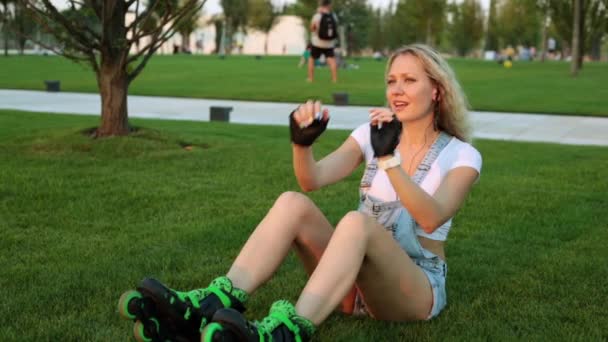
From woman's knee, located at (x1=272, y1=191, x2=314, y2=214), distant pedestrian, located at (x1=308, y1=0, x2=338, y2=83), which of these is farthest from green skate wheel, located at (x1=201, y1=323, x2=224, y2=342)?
distant pedestrian, located at (x1=308, y1=0, x2=338, y2=83)

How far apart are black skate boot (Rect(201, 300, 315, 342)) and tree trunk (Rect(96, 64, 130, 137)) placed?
637 cm

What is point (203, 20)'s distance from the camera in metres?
88.6

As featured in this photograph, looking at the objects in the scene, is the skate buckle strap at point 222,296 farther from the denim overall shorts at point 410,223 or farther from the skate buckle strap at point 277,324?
the denim overall shorts at point 410,223

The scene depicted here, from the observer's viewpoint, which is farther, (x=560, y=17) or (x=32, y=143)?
(x=560, y=17)

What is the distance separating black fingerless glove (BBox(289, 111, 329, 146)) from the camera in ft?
10.9

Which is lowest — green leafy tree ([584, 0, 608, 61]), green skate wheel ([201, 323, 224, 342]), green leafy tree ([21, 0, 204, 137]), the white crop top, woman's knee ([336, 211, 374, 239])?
green skate wheel ([201, 323, 224, 342])

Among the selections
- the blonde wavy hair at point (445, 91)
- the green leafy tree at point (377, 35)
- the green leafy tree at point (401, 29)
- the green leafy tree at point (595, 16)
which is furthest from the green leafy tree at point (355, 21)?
the blonde wavy hair at point (445, 91)

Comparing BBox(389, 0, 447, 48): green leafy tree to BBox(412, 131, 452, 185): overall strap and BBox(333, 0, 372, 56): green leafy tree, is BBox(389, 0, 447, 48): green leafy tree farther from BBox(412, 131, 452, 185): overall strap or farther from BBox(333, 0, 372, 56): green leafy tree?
BBox(412, 131, 452, 185): overall strap

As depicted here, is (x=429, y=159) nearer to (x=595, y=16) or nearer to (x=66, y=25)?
(x=66, y=25)

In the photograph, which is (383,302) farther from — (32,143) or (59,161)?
(32,143)

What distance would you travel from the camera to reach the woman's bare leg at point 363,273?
318cm

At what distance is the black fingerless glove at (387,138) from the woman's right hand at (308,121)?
296 mm

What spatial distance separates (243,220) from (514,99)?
43.5ft

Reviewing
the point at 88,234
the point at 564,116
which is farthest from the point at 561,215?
the point at 564,116
